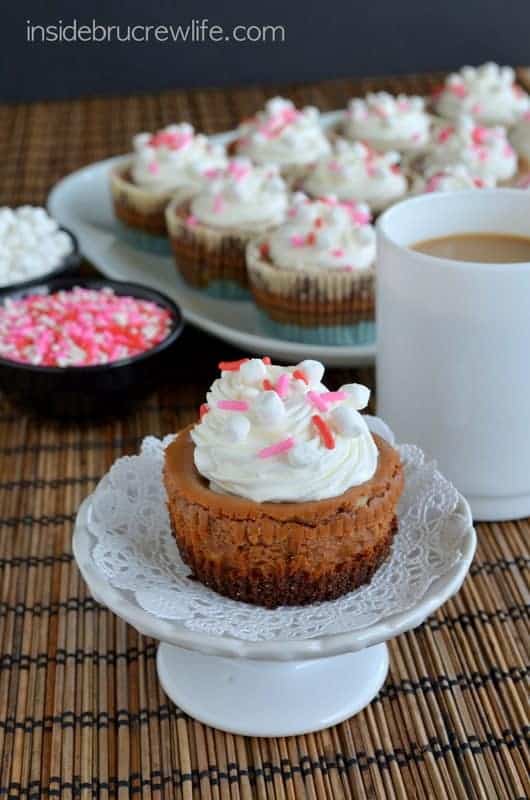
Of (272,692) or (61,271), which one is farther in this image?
(61,271)

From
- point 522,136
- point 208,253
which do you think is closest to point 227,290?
point 208,253

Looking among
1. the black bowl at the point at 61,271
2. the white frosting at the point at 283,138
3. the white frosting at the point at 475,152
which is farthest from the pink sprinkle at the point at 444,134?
the black bowl at the point at 61,271

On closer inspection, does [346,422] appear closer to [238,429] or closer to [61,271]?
[238,429]

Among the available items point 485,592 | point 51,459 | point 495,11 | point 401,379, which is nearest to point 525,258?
point 401,379

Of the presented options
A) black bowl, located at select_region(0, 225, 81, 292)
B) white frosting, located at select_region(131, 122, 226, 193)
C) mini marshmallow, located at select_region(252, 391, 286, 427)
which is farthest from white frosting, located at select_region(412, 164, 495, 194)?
mini marshmallow, located at select_region(252, 391, 286, 427)
